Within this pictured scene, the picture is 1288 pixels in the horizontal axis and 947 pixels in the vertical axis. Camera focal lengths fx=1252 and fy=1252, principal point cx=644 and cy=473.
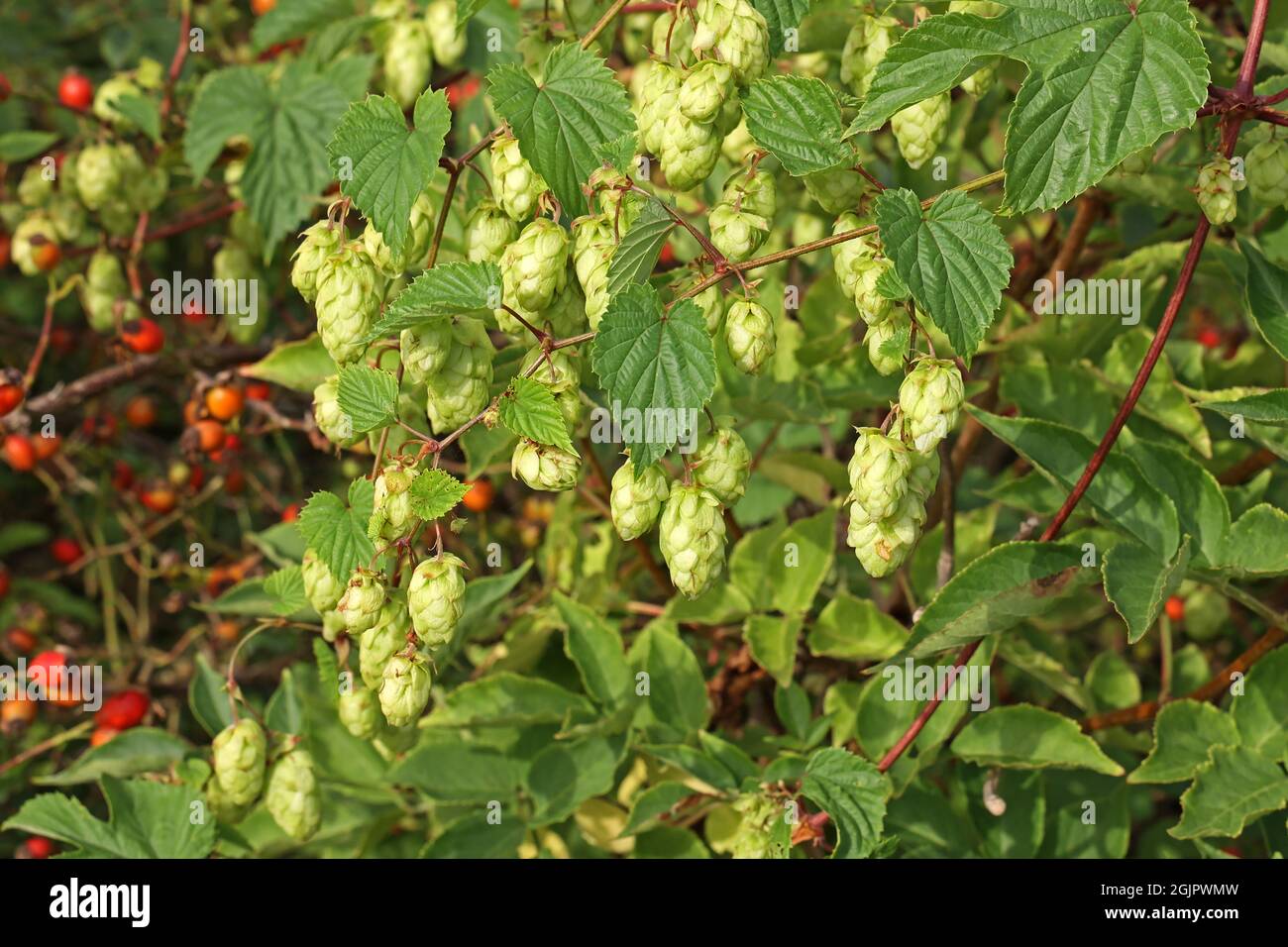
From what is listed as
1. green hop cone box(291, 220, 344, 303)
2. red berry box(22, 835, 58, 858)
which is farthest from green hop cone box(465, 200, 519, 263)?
red berry box(22, 835, 58, 858)

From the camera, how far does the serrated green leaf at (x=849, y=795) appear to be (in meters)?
1.39

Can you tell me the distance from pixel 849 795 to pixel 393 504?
0.63 m

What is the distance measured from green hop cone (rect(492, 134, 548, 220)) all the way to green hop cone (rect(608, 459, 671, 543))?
10.9 inches

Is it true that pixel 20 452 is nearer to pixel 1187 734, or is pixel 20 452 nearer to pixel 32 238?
pixel 32 238

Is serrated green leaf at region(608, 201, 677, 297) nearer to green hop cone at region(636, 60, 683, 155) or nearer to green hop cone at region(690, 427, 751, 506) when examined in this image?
green hop cone at region(636, 60, 683, 155)

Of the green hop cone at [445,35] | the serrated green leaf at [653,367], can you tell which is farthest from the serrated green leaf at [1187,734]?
the green hop cone at [445,35]

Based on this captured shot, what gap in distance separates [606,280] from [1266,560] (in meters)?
0.89

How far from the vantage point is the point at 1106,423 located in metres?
1.80

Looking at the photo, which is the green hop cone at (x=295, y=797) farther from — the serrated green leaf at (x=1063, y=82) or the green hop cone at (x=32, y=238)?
the green hop cone at (x=32, y=238)

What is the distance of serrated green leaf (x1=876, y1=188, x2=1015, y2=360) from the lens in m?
1.13

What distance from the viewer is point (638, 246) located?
1.14 m
